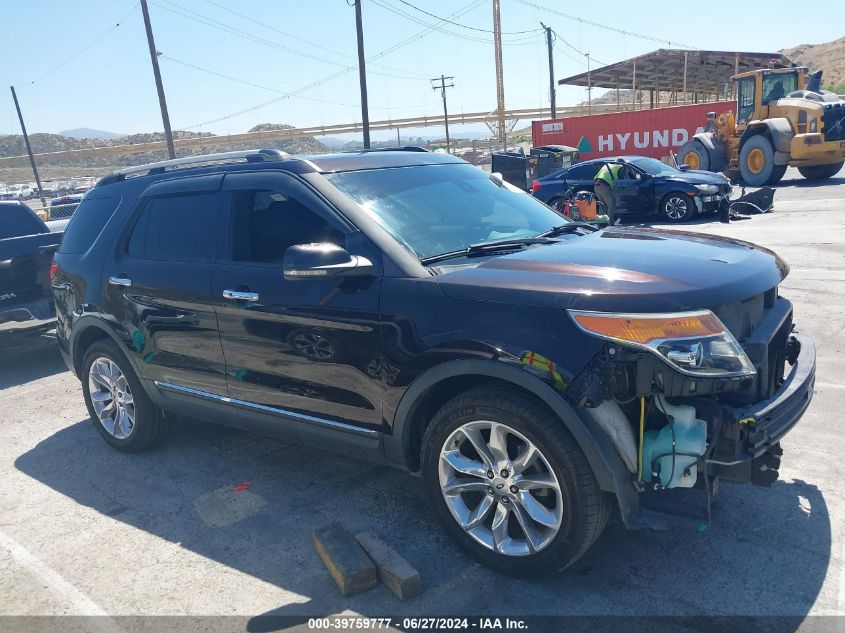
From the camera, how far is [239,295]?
12.7ft

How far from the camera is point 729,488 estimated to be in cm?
381

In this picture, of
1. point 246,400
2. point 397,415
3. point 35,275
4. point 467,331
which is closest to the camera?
point 467,331

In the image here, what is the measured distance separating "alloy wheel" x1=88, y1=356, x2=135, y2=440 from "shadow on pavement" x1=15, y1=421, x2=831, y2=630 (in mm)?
241

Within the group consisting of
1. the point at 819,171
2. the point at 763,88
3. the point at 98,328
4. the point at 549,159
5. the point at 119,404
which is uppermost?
the point at 763,88

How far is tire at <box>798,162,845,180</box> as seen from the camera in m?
20.1

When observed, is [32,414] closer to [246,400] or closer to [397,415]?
[246,400]

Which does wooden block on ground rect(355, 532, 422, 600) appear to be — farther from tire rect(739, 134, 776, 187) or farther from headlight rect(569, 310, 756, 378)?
tire rect(739, 134, 776, 187)

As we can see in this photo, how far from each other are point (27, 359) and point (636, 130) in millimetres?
26524

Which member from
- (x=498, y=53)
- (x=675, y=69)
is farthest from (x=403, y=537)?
(x=498, y=53)

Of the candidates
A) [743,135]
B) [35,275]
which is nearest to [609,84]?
[743,135]

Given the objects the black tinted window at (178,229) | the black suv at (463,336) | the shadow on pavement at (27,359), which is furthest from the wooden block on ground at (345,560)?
the shadow on pavement at (27,359)

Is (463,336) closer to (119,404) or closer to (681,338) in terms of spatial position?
(681,338)

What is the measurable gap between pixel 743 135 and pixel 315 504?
18.8 m

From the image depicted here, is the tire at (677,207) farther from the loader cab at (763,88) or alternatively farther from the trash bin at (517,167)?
the loader cab at (763,88)
